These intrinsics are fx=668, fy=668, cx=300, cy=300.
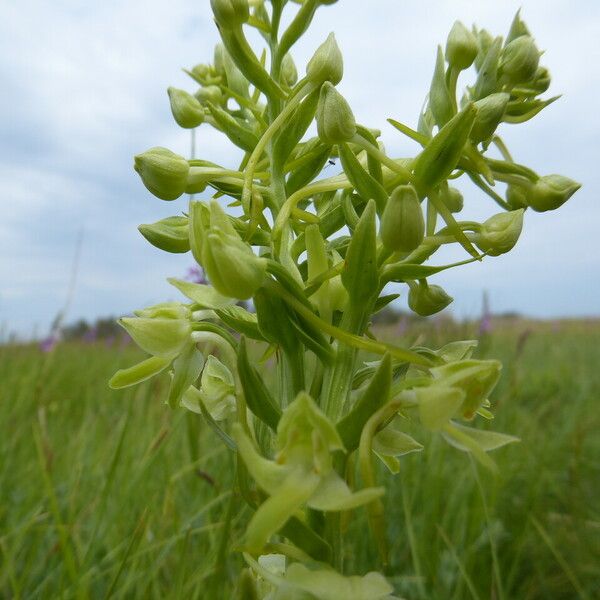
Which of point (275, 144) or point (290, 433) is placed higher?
point (275, 144)

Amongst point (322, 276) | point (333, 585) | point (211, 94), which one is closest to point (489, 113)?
point (322, 276)

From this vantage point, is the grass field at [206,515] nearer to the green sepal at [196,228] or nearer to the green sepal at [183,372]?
the green sepal at [183,372]

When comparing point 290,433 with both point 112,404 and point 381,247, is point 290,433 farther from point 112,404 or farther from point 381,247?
point 112,404

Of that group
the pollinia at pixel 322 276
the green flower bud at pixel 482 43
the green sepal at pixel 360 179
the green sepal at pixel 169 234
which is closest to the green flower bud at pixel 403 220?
the pollinia at pixel 322 276

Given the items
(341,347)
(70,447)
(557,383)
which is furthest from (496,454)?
(557,383)

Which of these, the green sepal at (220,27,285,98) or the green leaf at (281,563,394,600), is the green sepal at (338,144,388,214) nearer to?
the green sepal at (220,27,285,98)

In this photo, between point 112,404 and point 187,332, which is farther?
point 112,404

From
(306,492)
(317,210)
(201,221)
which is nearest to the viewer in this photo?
(306,492)

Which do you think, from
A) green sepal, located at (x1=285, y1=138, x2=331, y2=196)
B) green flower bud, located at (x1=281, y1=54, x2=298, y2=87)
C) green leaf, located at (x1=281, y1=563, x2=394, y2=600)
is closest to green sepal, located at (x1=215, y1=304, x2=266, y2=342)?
green sepal, located at (x1=285, y1=138, x2=331, y2=196)

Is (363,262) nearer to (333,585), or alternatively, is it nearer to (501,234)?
(501,234)
